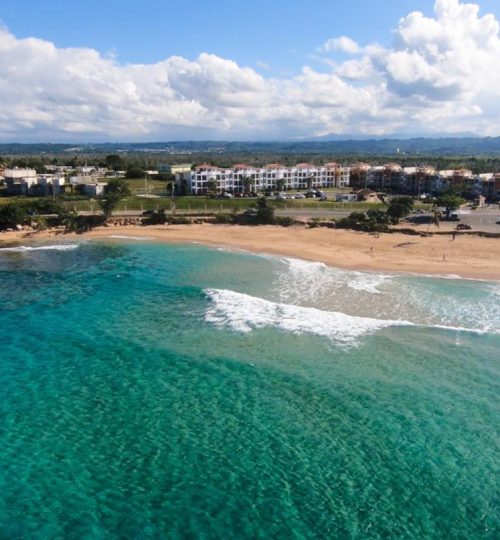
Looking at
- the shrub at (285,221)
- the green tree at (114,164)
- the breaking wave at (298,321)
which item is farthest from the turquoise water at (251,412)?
the green tree at (114,164)

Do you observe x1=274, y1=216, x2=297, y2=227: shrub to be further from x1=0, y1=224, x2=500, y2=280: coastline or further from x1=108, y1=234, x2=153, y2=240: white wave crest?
x1=108, y1=234, x2=153, y2=240: white wave crest

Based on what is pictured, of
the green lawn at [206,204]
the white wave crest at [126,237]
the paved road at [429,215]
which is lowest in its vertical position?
the white wave crest at [126,237]

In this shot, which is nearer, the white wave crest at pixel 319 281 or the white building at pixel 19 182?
the white wave crest at pixel 319 281

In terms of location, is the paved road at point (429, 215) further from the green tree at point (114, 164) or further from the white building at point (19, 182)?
the green tree at point (114, 164)

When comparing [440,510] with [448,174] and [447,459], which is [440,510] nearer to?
[447,459]

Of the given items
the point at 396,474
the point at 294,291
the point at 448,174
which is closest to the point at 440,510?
the point at 396,474

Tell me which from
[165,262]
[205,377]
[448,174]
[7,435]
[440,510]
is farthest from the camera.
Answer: [448,174]

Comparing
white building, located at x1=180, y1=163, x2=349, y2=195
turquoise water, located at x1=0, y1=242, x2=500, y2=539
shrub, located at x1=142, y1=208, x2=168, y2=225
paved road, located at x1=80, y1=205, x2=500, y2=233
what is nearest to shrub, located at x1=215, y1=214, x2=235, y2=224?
paved road, located at x1=80, y1=205, x2=500, y2=233
